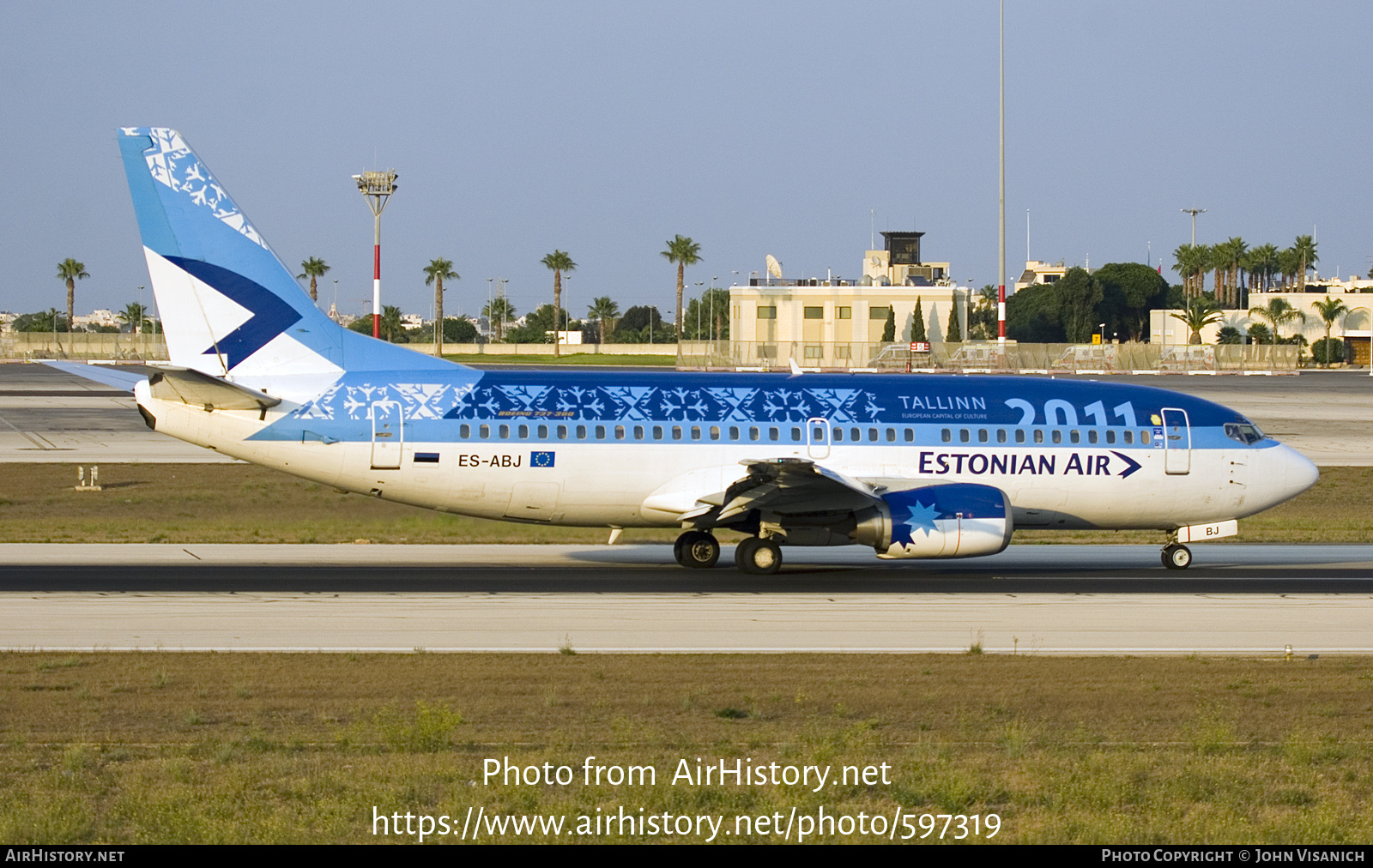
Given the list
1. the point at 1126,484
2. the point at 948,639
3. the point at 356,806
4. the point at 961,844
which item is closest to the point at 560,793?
the point at 356,806

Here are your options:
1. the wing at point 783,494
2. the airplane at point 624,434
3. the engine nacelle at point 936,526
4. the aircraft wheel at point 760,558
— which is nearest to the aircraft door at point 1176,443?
the airplane at point 624,434

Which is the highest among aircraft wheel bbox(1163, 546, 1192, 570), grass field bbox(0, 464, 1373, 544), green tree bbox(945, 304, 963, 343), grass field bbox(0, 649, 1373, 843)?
green tree bbox(945, 304, 963, 343)

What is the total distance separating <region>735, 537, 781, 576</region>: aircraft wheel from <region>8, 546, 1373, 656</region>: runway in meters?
0.29

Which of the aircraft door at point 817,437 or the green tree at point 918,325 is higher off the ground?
the green tree at point 918,325

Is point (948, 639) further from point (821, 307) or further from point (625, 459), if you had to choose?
point (821, 307)

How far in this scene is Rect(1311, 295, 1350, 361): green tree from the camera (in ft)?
457

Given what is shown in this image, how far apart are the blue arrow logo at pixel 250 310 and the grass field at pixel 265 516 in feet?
17.9

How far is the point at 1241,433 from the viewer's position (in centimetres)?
2770

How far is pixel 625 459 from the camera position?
82.7 feet

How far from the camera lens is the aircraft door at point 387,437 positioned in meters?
24.7

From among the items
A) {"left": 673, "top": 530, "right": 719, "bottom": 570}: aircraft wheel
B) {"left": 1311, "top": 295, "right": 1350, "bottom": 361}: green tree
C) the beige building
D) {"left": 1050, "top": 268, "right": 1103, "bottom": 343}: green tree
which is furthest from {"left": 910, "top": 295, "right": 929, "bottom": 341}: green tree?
{"left": 673, "top": 530, "right": 719, "bottom": 570}: aircraft wheel

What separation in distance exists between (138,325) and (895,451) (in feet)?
602

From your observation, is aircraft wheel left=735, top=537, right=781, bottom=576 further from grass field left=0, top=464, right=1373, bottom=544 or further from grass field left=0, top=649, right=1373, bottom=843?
grass field left=0, top=649, right=1373, bottom=843

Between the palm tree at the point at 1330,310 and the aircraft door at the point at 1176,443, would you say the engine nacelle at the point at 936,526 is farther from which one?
the palm tree at the point at 1330,310
